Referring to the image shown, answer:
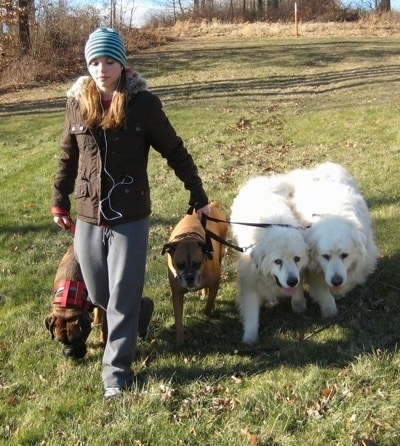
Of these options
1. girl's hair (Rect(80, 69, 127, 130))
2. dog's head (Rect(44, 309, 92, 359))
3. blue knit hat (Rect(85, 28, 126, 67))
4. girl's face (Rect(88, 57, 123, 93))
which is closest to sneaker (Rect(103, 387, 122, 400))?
dog's head (Rect(44, 309, 92, 359))

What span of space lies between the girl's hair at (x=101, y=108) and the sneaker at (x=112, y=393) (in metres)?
1.85

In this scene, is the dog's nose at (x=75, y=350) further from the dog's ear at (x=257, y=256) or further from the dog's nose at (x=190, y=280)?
the dog's ear at (x=257, y=256)

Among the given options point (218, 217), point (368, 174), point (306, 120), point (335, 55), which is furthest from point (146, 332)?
point (335, 55)

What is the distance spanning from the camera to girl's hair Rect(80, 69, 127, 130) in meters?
3.33

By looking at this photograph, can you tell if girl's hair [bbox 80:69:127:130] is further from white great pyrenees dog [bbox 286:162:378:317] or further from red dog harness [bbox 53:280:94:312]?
white great pyrenees dog [bbox 286:162:378:317]

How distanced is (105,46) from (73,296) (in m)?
1.94

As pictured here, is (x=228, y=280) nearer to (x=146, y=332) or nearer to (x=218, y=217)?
(x=218, y=217)

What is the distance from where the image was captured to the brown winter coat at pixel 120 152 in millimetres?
3443

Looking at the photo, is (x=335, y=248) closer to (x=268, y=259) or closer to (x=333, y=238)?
(x=333, y=238)

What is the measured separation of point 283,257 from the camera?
4395mm

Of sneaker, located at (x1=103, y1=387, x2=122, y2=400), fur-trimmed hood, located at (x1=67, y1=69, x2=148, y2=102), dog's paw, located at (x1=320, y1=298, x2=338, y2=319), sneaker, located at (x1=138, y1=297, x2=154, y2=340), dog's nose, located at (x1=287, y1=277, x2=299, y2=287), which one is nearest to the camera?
fur-trimmed hood, located at (x1=67, y1=69, x2=148, y2=102)

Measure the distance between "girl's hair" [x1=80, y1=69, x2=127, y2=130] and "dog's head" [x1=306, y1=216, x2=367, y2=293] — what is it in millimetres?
2101

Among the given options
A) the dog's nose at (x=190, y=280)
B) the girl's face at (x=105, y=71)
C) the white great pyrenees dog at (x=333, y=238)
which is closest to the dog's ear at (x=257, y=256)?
the white great pyrenees dog at (x=333, y=238)

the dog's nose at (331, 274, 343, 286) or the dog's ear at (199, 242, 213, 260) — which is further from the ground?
the dog's ear at (199, 242, 213, 260)
